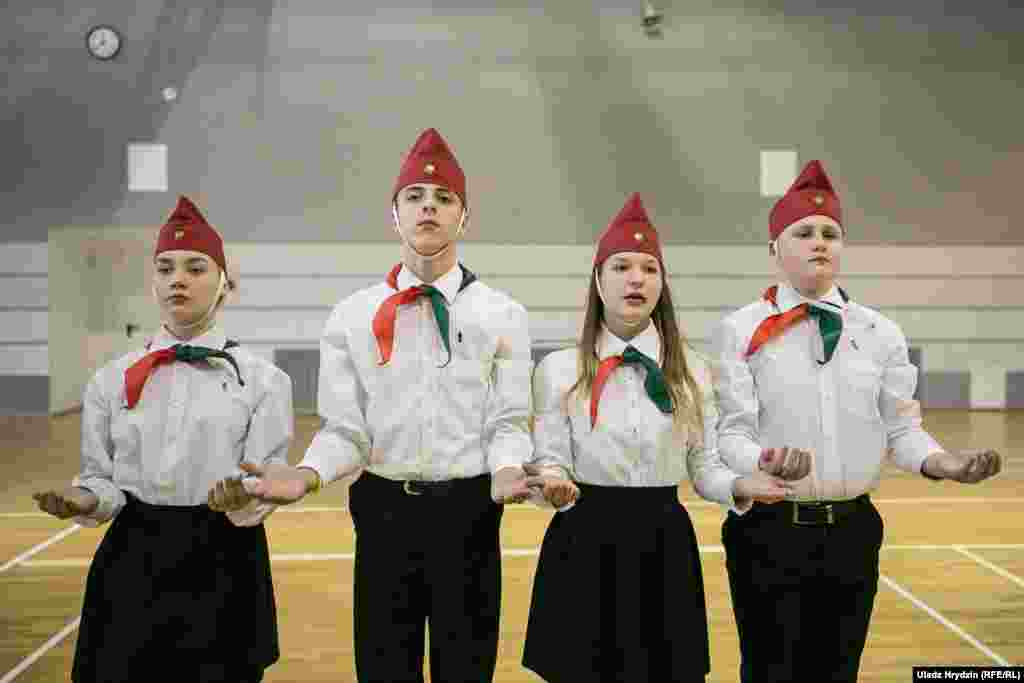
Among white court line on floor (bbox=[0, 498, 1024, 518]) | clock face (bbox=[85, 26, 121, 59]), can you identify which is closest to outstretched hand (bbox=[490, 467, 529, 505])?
white court line on floor (bbox=[0, 498, 1024, 518])

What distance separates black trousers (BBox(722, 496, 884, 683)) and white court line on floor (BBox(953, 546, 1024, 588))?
315 cm

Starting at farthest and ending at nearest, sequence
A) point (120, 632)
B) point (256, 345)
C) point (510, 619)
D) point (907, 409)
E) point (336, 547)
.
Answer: point (256, 345), point (336, 547), point (510, 619), point (907, 409), point (120, 632)

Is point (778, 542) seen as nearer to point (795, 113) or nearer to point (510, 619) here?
point (510, 619)

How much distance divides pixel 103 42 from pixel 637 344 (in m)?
11.3

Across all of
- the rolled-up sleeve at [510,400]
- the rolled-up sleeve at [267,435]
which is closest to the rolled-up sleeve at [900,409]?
the rolled-up sleeve at [510,400]

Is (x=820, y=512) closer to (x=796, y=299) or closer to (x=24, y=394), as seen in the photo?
(x=796, y=299)

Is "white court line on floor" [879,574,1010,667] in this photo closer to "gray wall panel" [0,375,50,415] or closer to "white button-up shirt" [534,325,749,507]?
"white button-up shirt" [534,325,749,507]

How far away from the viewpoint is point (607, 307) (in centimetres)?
286

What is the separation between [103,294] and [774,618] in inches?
455

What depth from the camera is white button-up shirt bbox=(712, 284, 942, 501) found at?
111 inches

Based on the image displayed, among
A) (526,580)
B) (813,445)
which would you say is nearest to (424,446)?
(813,445)

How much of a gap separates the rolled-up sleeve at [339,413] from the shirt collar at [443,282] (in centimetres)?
19

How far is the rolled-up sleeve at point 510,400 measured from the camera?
268 centimetres

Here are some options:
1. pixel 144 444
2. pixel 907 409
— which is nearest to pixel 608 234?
pixel 907 409
